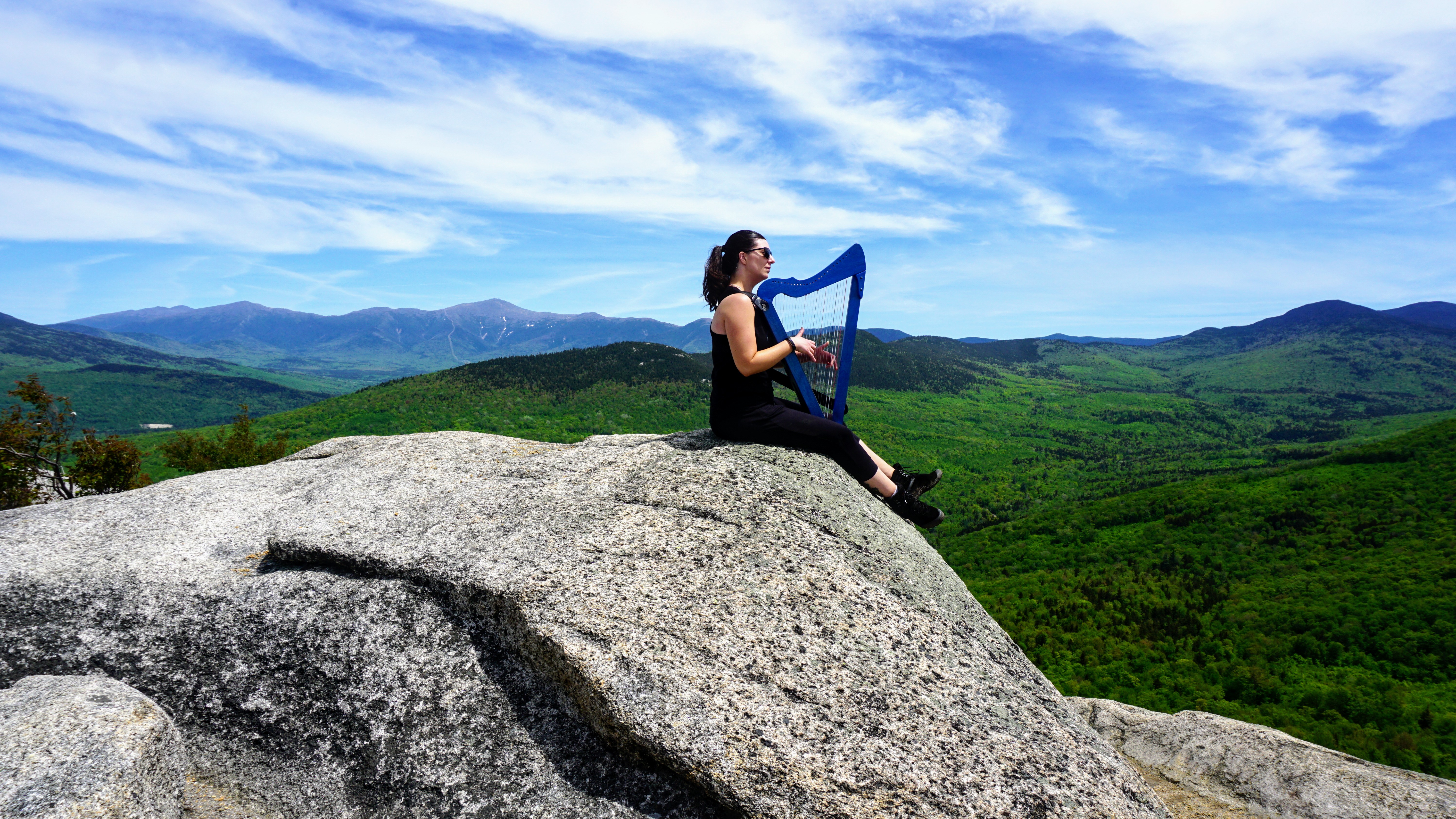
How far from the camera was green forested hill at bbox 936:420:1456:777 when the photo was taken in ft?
126

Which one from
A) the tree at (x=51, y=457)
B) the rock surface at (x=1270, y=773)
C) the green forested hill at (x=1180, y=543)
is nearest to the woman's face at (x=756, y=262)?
the rock surface at (x=1270, y=773)

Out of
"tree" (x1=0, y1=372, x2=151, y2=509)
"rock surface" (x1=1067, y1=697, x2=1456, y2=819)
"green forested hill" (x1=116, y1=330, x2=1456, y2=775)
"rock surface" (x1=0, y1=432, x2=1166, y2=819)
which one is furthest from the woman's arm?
"green forested hill" (x1=116, y1=330, x2=1456, y2=775)

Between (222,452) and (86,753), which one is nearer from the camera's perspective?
(86,753)

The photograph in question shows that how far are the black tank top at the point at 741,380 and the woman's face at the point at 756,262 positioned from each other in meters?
0.24

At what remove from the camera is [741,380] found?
838 cm

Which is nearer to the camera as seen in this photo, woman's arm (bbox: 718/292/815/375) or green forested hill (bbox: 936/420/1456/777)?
woman's arm (bbox: 718/292/815/375)

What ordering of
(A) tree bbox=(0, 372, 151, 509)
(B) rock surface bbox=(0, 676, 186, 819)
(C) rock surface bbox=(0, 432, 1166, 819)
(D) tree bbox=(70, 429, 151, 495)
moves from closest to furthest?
(B) rock surface bbox=(0, 676, 186, 819) < (C) rock surface bbox=(0, 432, 1166, 819) < (A) tree bbox=(0, 372, 151, 509) < (D) tree bbox=(70, 429, 151, 495)

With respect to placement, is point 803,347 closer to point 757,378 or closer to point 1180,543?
point 757,378

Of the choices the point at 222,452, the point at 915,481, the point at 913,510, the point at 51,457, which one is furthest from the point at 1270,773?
the point at 222,452

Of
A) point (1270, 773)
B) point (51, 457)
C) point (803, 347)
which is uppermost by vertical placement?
point (803, 347)

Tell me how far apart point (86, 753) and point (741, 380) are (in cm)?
691

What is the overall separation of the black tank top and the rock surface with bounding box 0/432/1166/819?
909mm

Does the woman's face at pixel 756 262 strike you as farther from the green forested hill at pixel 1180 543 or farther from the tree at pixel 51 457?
the green forested hill at pixel 1180 543

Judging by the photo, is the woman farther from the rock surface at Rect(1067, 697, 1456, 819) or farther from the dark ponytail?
the rock surface at Rect(1067, 697, 1456, 819)
